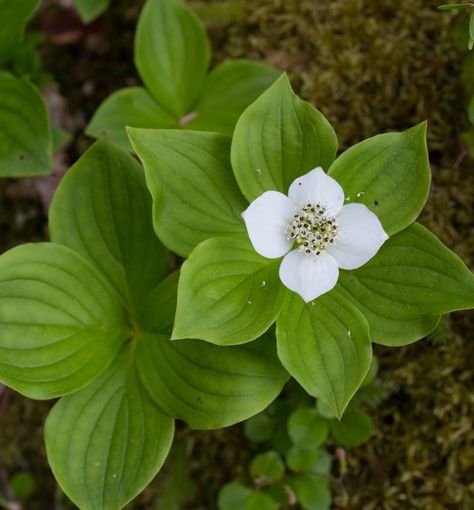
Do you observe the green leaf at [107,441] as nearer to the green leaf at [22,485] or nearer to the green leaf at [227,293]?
the green leaf at [227,293]

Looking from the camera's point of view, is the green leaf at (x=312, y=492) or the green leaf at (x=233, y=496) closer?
the green leaf at (x=312, y=492)

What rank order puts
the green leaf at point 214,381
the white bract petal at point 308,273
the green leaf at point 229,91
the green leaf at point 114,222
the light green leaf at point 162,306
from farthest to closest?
the green leaf at point 229,91
the green leaf at point 114,222
the light green leaf at point 162,306
the green leaf at point 214,381
the white bract petal at point 308,273

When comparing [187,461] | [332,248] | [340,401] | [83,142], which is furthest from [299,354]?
[83,142]

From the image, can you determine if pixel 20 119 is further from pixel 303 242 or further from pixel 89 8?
pixel 303 242

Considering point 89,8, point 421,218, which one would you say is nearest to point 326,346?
point 421,218

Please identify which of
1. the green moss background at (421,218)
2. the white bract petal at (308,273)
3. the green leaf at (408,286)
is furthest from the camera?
the green moss background at (421,218)

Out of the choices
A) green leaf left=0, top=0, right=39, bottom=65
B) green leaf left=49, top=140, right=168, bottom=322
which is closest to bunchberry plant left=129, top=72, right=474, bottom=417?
green leaf left=49, top=140, right=168, bottom=322

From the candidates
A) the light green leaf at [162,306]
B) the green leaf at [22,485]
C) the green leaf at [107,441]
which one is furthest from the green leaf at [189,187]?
the green leaf at [22,485]
